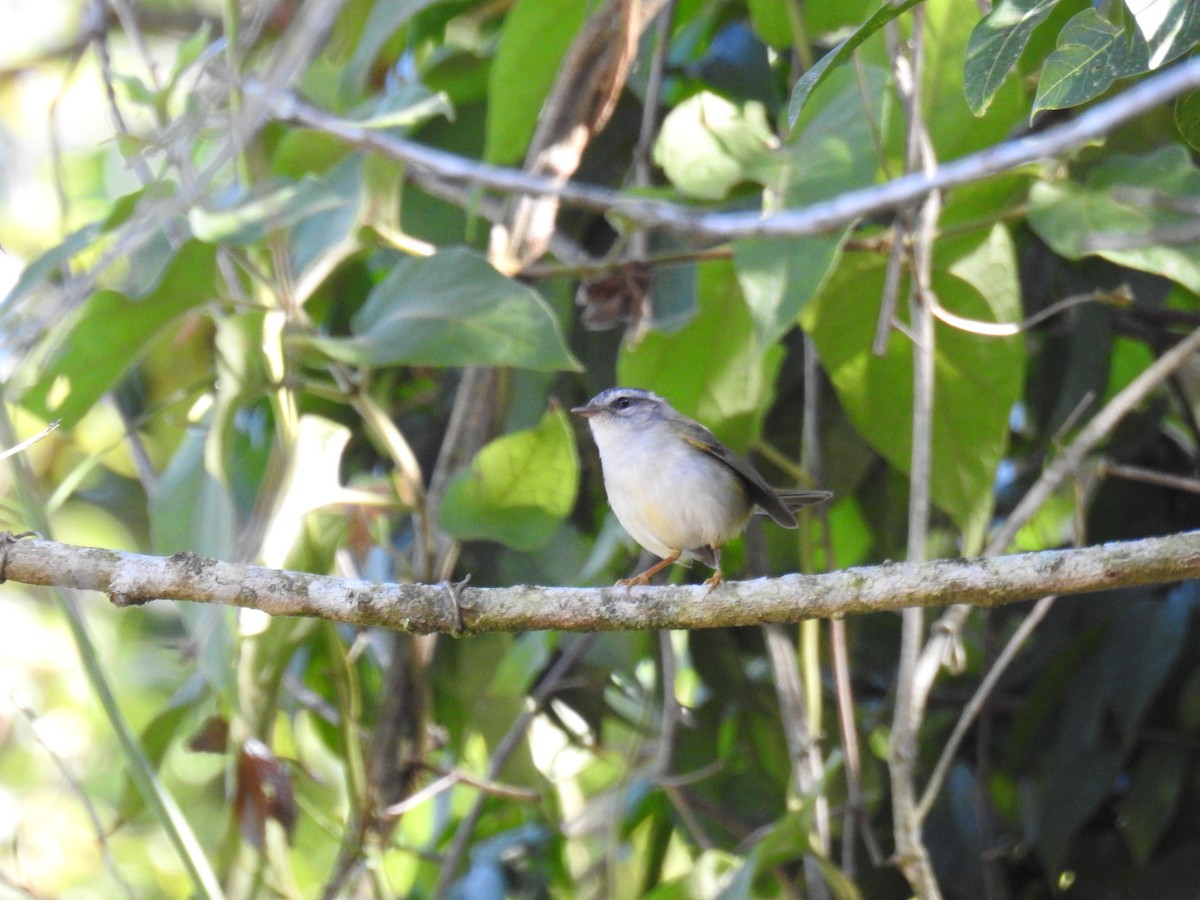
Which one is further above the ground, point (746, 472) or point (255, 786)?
point (746, 472)

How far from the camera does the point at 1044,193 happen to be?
10.6ft

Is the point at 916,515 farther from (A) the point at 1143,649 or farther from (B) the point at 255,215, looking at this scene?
(B) the point at 255,215

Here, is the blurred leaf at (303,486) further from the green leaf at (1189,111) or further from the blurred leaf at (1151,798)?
the blurred leaf at (1151,798)

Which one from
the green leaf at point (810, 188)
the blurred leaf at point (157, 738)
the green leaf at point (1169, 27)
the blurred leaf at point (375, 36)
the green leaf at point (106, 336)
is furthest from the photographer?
the blurred leaf at point (375, 36)

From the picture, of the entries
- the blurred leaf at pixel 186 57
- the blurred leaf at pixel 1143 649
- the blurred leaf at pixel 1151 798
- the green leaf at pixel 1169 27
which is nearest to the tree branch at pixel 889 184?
the green leaf at pixel 1169 27

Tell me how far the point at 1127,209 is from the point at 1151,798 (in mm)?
1774

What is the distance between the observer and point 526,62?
3.88m

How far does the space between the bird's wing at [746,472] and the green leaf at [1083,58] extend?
1358 mm

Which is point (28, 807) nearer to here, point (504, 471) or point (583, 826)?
point (583, 826)

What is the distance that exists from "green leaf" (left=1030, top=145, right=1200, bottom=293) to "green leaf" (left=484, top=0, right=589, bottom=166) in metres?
1.51

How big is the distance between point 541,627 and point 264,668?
1.25 metres

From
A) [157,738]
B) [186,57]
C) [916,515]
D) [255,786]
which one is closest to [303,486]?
[255,786]

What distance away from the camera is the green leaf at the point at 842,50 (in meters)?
2.23

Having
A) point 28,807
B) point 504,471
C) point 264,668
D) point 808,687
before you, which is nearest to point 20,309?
point 264,668
